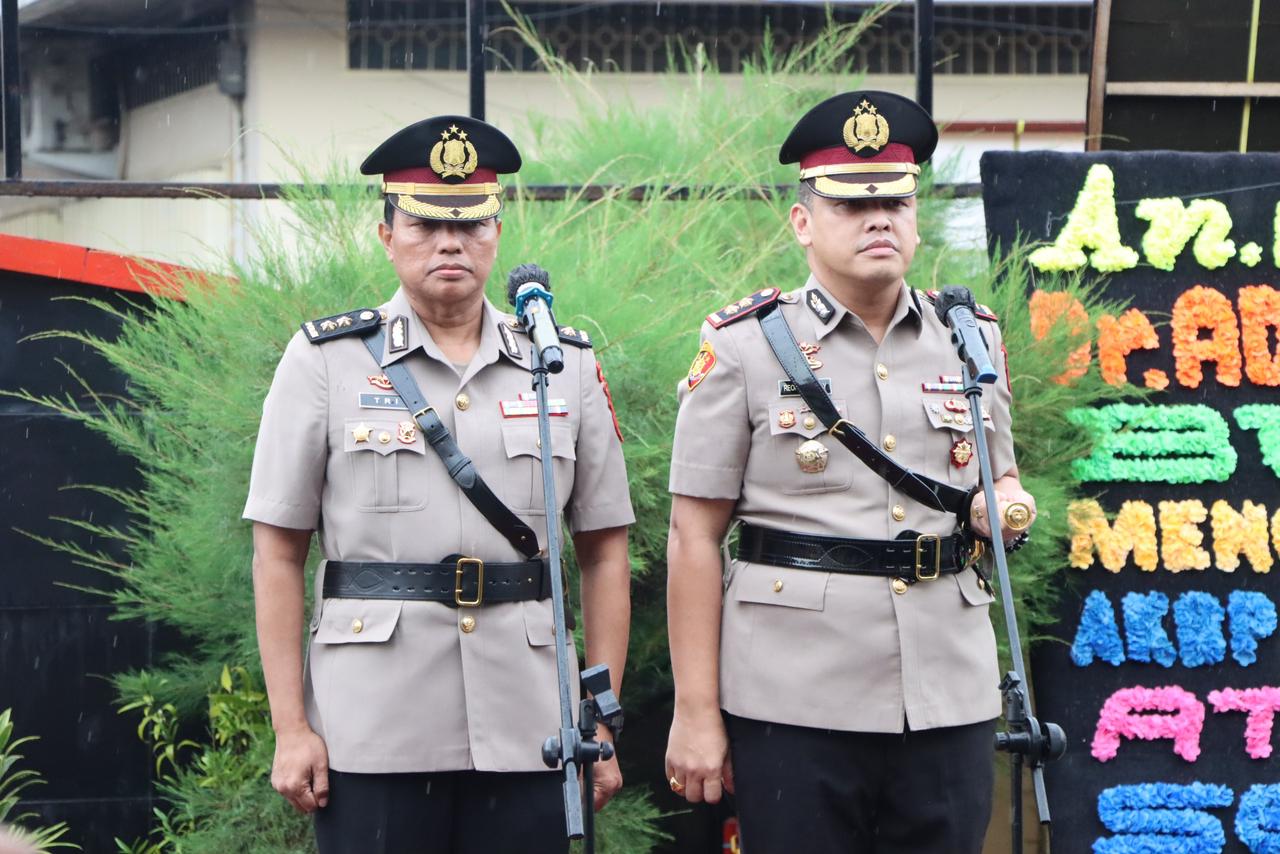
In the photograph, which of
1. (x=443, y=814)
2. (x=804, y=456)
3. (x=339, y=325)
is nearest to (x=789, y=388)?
(x=804, y=456)

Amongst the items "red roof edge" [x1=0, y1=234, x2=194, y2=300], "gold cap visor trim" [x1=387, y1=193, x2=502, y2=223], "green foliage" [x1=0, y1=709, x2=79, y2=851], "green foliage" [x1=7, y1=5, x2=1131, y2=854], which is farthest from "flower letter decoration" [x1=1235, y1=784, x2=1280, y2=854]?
"red roof edge" [x1=0, y1=234, x2=194, y2=300]

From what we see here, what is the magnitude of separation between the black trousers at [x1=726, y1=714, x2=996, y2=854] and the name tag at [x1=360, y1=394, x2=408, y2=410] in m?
0.91

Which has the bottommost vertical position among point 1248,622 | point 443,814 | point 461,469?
point 443,814

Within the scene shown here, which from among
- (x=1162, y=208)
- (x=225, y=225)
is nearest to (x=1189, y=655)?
(x=1162, y=208)

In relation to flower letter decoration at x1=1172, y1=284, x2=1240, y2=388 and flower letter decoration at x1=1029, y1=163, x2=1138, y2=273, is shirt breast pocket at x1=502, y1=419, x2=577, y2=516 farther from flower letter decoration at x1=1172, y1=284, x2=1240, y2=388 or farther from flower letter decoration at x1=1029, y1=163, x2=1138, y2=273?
flower letter decoration at x1=1172, y1=284, x2=1240, y2=388

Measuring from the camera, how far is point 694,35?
13438mm

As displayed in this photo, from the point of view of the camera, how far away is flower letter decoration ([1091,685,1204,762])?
4.71 m

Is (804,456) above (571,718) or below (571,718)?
above

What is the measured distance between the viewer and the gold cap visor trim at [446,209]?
320 cm

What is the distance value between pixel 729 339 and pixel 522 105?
9589 millimetres

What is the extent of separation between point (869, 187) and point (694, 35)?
414 inches

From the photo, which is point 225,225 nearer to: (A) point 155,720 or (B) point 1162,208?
(A) point 155,720

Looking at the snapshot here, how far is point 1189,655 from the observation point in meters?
4.76

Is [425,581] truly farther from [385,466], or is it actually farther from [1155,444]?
[1155,444]
